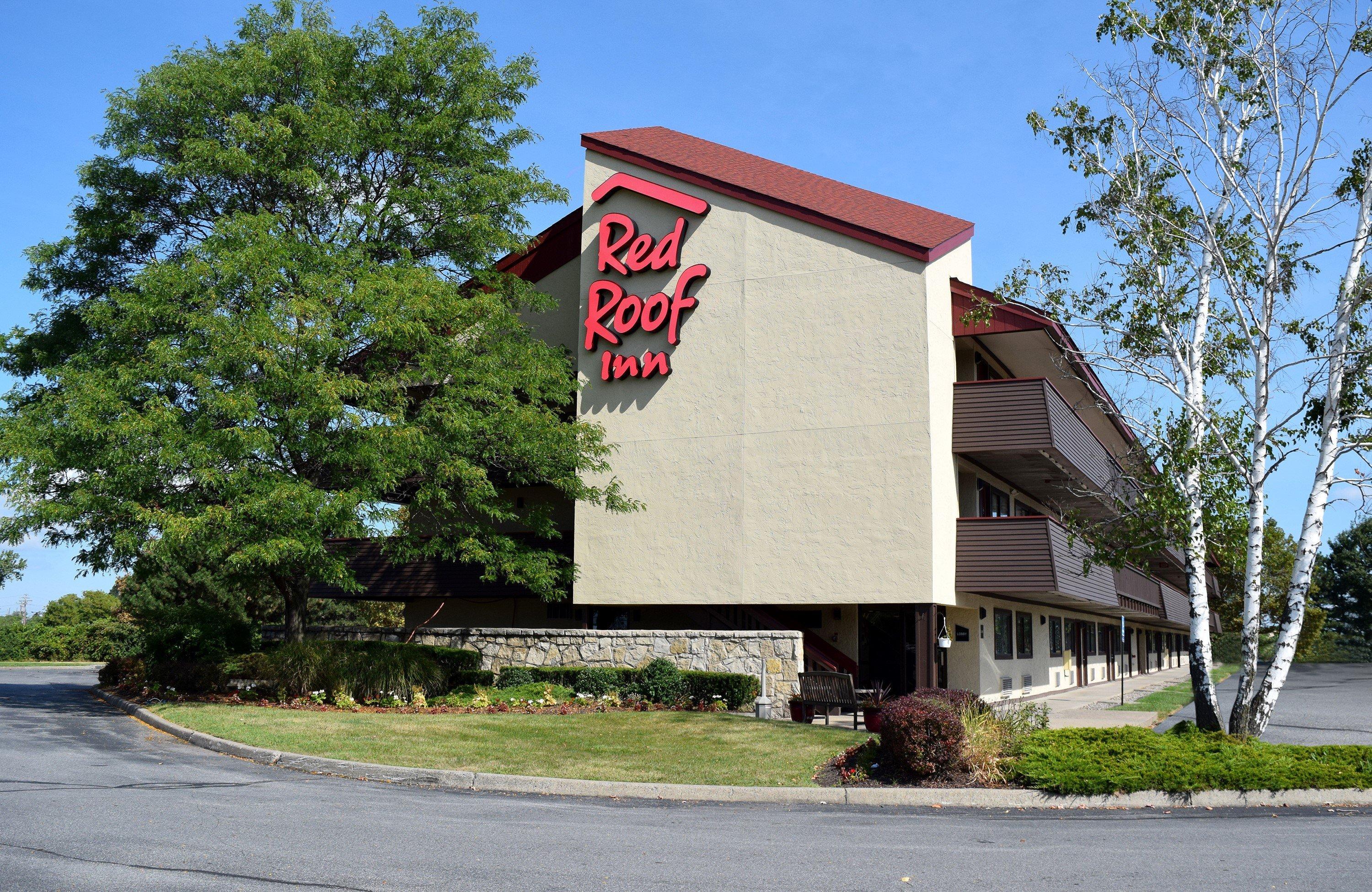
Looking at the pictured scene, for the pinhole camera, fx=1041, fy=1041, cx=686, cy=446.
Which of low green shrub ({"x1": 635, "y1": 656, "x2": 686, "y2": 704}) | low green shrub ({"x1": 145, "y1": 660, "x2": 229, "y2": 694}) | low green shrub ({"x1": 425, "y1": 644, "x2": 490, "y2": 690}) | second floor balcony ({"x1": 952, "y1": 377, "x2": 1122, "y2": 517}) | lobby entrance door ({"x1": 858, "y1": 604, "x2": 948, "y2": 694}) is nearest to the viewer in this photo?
low green shrub ({"x1": 635, "y1": 656, "x2": 686, "y2": 704})

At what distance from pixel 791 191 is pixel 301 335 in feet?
38.2

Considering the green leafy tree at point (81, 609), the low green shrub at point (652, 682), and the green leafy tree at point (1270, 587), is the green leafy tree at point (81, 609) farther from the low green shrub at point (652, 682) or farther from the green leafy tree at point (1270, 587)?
the green leafy tree at point (1270, 587)

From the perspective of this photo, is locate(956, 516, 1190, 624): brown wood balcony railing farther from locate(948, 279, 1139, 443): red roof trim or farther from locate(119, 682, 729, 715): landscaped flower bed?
locate(119, 682, 729, 715): landscaped flower bed

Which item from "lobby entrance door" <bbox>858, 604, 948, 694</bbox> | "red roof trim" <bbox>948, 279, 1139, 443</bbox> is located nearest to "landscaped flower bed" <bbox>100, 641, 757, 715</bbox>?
"lobby entrance door" <bbox>858, 604, 948, 694</bbox>

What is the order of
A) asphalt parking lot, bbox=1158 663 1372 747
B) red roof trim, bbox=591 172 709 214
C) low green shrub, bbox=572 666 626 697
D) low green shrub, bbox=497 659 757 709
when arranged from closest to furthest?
asphalt parking lot, bbox=1158 663 1372 747
low green shrub, bbox=497 659 757 709
low green shrub, bbox=572 666 626 697
red roof trim, bbox=591 172 709 214

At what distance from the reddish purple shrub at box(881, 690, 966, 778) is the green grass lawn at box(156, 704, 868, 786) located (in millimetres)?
1245

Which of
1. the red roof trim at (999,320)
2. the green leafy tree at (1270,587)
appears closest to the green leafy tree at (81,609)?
the red roof trim at (999,320)

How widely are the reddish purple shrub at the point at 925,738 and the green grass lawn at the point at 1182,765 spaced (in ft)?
2.55

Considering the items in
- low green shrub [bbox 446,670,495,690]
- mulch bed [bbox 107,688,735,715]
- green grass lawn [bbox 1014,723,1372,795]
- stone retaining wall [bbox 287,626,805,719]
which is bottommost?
mulch bed [bbox 107,688,735,715]

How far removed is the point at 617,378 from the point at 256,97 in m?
10.5

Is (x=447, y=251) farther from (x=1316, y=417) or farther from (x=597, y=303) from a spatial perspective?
(x=1316, y=417)

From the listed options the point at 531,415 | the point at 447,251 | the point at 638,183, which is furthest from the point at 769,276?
the point at 447,251

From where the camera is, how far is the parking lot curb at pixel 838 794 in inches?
469

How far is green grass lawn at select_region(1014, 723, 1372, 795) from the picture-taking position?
39.4ft
